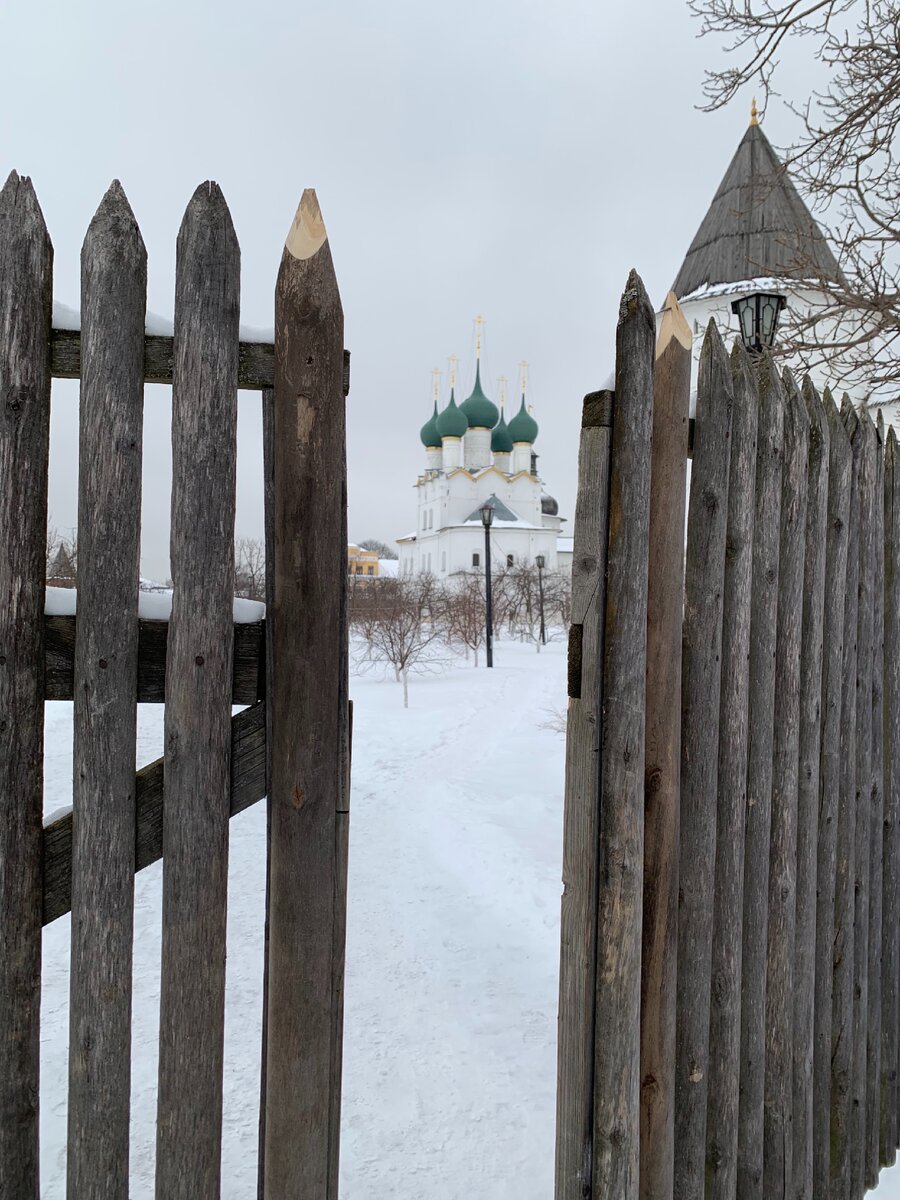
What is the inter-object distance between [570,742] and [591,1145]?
2.64 feet

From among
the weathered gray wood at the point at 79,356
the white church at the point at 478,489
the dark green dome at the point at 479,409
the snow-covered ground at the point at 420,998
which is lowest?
the snow-covered ground at the point at 420,998

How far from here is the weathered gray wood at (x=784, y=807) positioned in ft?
7.11

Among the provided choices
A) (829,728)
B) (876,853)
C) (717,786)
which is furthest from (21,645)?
(876,853)

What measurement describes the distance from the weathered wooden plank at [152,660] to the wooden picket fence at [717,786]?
0.63 metres

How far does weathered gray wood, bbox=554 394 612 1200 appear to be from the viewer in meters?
1.75

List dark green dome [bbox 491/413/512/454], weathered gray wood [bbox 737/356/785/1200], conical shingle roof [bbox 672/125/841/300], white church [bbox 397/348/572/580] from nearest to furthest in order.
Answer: weathered gray wood [bbox 737/356/785/1200] → conical shingle roof [bbox 672/125/841/300] → white church [bbox 397/348/572/580] → dark green dome [bbox 491/413/512/454]

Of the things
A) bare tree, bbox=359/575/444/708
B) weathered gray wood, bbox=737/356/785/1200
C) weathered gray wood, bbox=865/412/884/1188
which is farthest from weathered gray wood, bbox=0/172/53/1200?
bare tree, bbox=359/575/444/708

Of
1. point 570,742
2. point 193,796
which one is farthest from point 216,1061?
point 570,742

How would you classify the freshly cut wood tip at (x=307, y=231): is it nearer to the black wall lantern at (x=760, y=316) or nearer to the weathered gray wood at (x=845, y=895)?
the weathered gray wood at (x=845, y=895)

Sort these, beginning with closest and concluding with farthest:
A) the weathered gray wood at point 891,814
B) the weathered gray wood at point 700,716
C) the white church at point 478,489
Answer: the weathered gray wood at point 700,716, the weathered gray wood at point 891,814, the white church at point 478,489

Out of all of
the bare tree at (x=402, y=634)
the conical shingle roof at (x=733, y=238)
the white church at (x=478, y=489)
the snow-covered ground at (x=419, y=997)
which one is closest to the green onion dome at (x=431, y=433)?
the white church at (x=478, y=489)

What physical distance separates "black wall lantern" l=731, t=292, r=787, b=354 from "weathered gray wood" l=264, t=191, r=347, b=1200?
384 centimetres

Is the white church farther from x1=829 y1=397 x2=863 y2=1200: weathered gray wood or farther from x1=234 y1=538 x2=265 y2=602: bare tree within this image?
x1=829 y1=397 x2=863 y2=1200: weathered gray wood

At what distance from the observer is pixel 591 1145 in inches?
68.6
